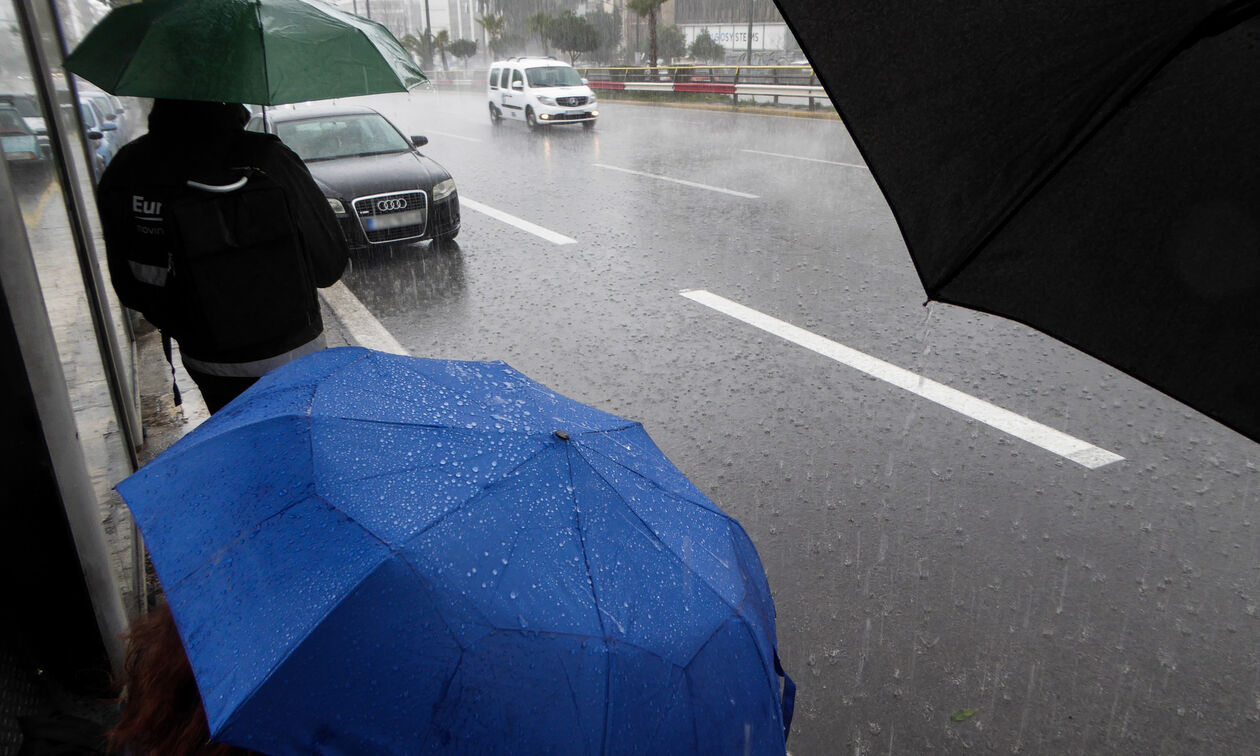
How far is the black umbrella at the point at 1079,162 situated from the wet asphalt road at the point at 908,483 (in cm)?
171

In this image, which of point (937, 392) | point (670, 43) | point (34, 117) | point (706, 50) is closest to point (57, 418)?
point (34, 117)

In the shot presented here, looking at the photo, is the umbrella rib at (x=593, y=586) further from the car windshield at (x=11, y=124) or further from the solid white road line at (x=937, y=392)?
the solid white road line at (x=937, y=392)

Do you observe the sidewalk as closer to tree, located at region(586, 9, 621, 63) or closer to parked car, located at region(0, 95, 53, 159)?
parked car, located at region(0, 95, 53, 159)

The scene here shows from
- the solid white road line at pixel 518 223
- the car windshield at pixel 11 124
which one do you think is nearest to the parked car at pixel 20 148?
the car windshield at pixel 11 124

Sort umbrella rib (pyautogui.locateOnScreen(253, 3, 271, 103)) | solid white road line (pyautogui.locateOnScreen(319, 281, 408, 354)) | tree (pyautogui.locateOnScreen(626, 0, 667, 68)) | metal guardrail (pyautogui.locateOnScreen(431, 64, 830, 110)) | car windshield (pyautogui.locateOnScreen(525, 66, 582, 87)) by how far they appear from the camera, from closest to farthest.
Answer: umbrella rib (pyautogui.locateOnScreen(253, 3, 271, 103)) < solid white road line (pyautogui.locateOnScreen(319, 281, 408, 354)) < car windshield (pyautogui.locateOnScreen(525, 66, 582, 87)) < metal guardrail (pyautogui.locateOnScreen(431, 64, 830, 110)) < tree (pyautogui.locateOnScreen(626, 0, 667, 68))

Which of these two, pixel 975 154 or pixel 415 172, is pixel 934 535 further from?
pixel 415 172

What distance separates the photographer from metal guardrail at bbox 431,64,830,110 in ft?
75.5

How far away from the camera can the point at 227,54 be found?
2.45 m

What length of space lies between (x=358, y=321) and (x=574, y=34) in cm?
5179

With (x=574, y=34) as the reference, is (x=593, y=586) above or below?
below

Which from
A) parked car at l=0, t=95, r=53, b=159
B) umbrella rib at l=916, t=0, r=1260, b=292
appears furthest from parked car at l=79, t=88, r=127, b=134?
Answer: umbrella rib at l=916, t=0, r=1260, b=292

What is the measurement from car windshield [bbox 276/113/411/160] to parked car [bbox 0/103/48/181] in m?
6.19

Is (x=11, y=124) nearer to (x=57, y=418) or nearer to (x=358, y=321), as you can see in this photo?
(x=57, y=418)

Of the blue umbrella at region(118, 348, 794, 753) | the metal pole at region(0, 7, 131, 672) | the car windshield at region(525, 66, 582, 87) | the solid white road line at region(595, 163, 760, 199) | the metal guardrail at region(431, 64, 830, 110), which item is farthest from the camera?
the metal guardrail at region(431, 64, 830, 110)
